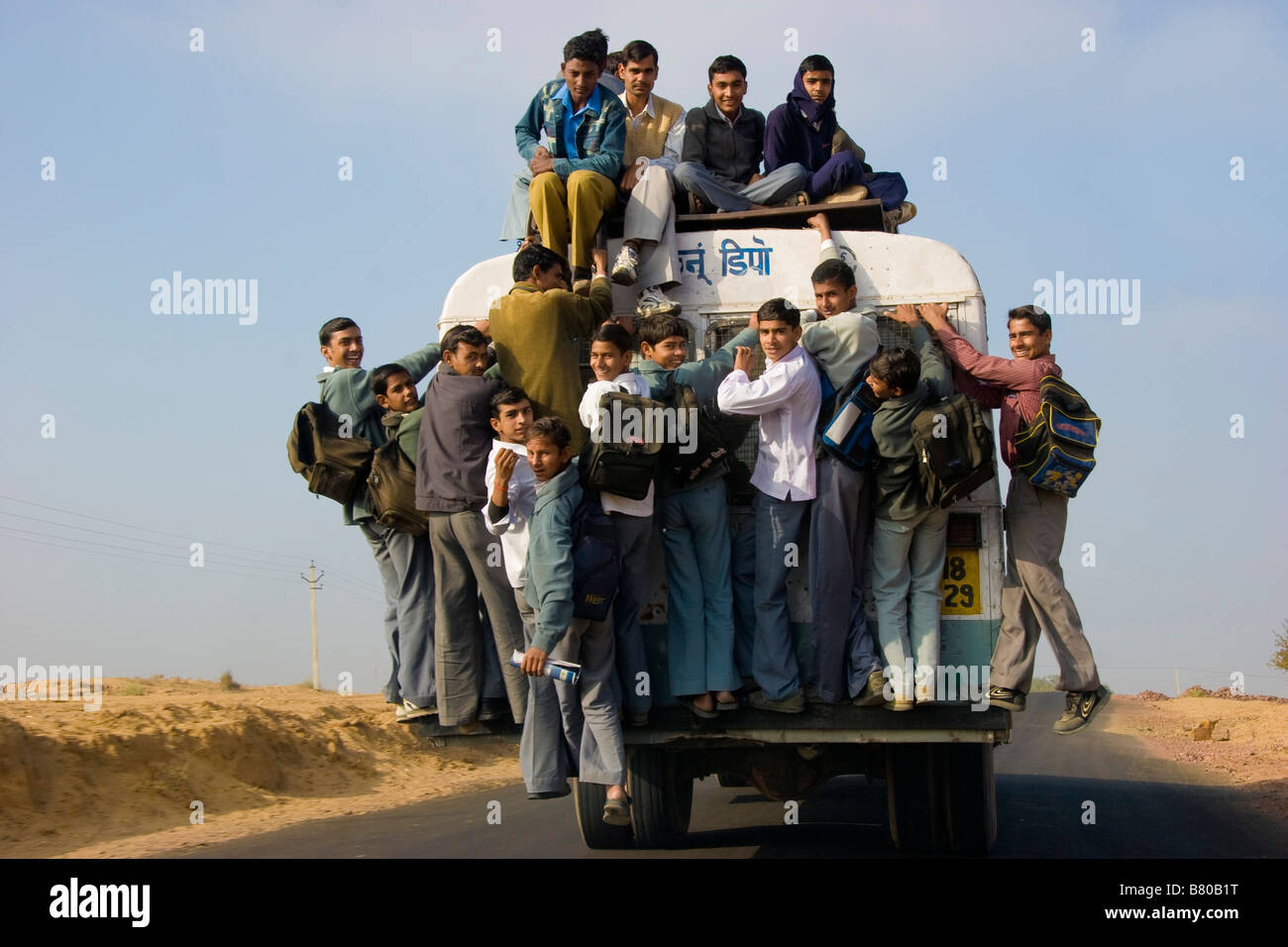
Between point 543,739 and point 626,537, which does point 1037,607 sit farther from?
point 543,739

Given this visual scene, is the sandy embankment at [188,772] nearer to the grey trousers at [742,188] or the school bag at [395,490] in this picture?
the school bag at [395,490]

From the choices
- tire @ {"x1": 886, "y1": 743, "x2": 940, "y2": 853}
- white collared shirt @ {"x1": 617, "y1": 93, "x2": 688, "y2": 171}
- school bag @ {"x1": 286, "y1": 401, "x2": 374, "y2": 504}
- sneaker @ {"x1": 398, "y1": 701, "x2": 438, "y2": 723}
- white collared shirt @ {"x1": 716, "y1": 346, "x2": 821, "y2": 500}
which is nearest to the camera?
white collared shirt @ {"x1": 716, "y1": 346, "x2": 821, "y2": 500}

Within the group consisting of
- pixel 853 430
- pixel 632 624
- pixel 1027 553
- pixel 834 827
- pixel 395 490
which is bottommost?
pixel 834 827

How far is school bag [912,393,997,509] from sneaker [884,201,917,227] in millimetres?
2104

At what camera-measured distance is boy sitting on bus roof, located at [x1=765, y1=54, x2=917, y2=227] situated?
24.6ft

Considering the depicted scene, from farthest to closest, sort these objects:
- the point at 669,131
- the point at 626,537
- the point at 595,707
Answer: the point at 669,131
the point at 626,537
the point at 595,707

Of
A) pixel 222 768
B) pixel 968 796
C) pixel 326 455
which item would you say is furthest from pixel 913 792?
pixel 222 768

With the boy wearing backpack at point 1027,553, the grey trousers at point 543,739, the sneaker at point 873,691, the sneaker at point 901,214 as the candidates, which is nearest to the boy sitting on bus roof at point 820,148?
the sneaker at point 901,214

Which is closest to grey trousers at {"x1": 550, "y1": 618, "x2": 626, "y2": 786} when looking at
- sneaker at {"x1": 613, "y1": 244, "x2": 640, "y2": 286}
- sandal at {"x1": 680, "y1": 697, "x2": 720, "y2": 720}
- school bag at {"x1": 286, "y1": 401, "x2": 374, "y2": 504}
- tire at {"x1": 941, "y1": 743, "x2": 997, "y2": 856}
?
sandal at {"x1": 680, "y1": 697, "x2": 720, "y2": 720}

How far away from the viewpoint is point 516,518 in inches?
232

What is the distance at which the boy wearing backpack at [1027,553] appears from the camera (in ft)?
19.8

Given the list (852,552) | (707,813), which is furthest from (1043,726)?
(852,552)

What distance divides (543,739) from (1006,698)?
85.9 inches

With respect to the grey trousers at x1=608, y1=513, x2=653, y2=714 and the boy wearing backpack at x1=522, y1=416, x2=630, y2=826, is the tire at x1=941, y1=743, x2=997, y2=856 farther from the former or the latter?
the boy wearing backpack at x1=522, y1=416, x2=630, y2=826
